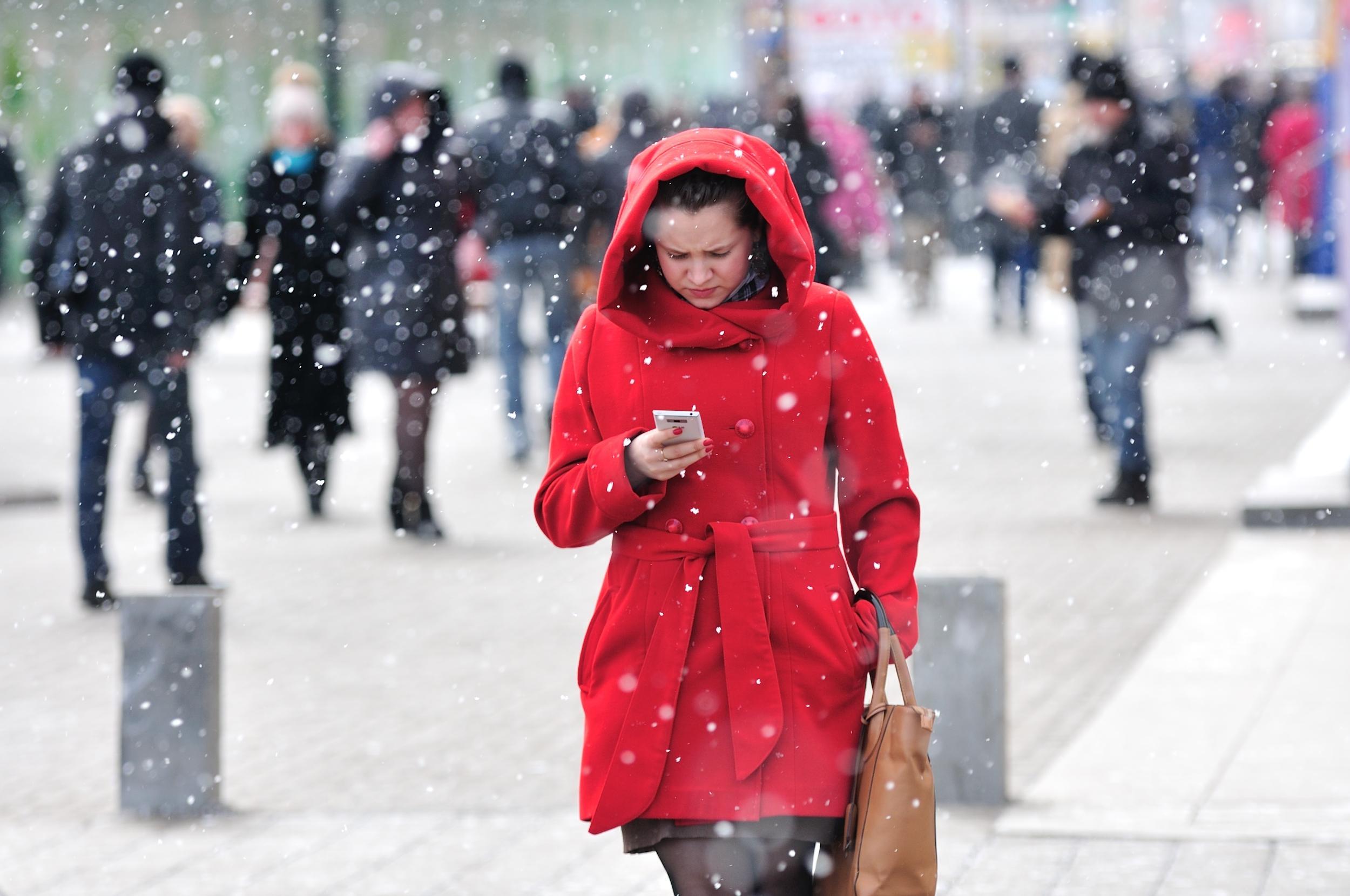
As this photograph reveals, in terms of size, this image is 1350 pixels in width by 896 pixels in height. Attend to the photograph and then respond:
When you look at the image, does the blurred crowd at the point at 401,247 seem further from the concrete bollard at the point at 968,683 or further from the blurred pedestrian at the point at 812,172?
the concrete bollard at the point at 968,683

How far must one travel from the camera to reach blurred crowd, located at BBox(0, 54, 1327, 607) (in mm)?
7863

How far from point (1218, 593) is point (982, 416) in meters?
5.55

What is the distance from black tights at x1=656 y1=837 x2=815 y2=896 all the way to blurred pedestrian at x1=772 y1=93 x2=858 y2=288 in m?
7.21

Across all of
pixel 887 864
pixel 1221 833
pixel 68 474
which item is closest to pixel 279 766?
pixel 1221 833

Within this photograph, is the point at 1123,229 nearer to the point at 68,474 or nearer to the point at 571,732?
the point at 571,732

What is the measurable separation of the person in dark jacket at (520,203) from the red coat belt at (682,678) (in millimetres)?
8187

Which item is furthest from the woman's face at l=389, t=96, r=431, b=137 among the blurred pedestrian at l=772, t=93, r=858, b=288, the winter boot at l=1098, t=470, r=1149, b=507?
the winter boot at l=1098, t=470, r=1149, b=507

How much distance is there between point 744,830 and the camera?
2.99 metres

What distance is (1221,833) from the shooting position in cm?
483

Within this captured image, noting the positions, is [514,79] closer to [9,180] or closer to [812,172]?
[812,172]

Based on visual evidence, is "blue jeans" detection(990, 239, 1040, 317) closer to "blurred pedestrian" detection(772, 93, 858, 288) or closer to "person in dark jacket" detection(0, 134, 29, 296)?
"blurred pedestrian" detection(772, 93, 858, 288)

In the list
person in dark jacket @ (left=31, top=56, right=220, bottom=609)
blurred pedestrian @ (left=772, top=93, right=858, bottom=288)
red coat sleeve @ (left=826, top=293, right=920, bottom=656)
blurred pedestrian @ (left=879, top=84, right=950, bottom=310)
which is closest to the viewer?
red coat sleeve @ (left=826, top=293, right=920, bottom=656)

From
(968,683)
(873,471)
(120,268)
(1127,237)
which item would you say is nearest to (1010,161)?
(1127,237)

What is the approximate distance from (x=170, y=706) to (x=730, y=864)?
Result: 8.40 feet
